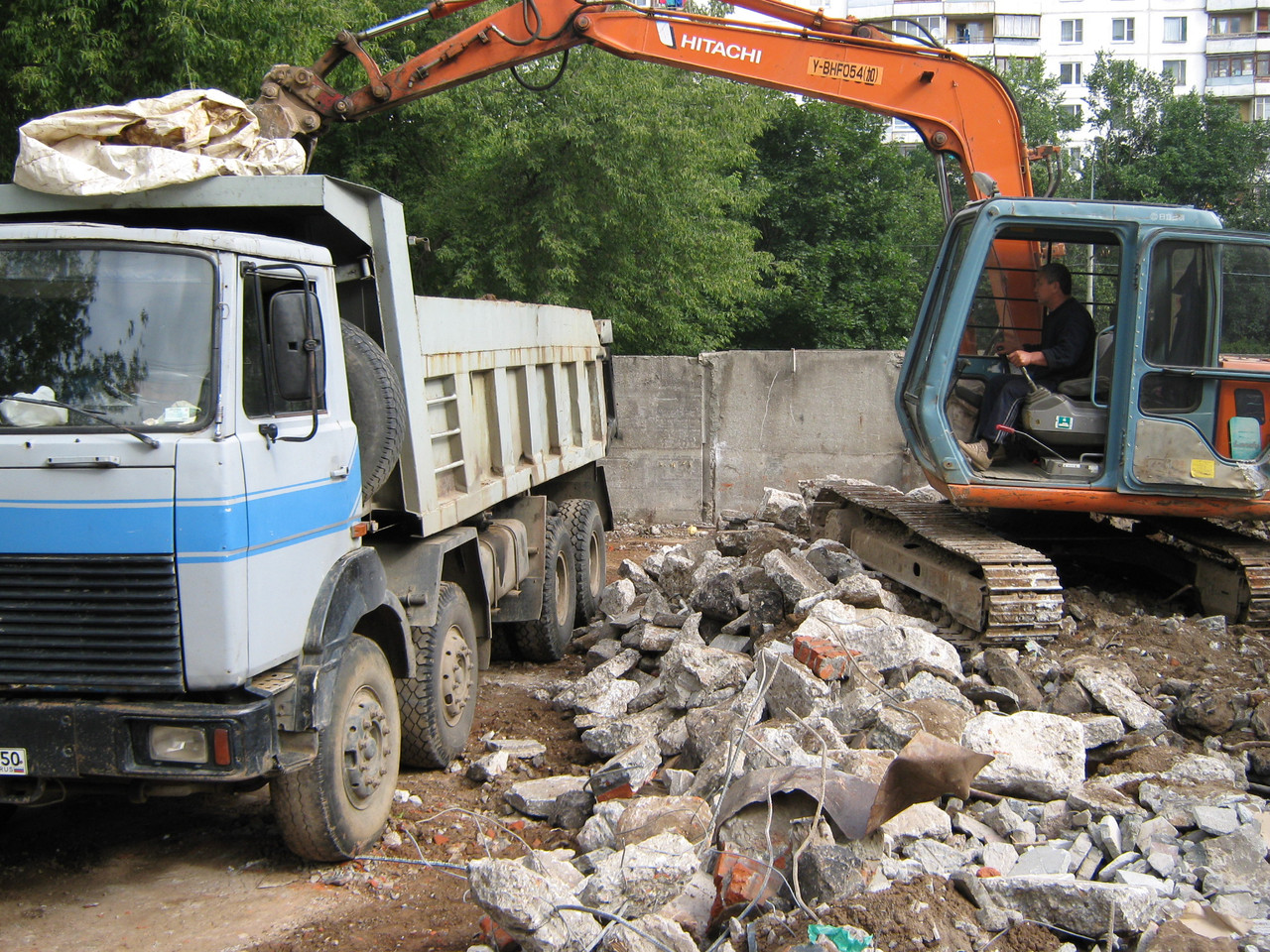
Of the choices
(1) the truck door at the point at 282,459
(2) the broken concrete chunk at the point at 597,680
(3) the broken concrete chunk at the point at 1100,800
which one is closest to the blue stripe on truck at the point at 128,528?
(1) the truck door at the point at 282,459

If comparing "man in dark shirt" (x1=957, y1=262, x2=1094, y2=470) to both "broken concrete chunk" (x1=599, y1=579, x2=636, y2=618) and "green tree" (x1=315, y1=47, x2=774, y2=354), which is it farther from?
"green tree" (x1=315, y1=47, x2=774, y2=354)

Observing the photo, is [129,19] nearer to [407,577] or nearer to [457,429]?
[457,429]

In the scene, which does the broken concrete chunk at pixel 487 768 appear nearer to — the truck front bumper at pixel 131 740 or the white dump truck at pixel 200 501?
the white dump truck at pixel 200 501

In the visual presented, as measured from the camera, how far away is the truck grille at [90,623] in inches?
145

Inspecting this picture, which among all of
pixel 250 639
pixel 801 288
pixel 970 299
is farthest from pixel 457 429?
pixel 801 288

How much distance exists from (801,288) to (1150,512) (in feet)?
62.8

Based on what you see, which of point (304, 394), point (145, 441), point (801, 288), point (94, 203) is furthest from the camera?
point (801, 288)

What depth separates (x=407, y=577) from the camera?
523cm

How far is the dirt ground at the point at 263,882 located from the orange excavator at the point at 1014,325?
3.81ft

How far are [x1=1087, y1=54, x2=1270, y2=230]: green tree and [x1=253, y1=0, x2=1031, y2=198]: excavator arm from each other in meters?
34.8

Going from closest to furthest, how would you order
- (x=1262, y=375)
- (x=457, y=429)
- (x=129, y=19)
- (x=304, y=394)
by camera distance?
(x=304, y=394) → (x=457, y=429) → (x=1262, y=375) → (x=129, y=19)

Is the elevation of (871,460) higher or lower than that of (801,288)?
lower

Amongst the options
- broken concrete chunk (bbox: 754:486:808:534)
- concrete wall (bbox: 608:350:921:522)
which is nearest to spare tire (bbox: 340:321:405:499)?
broken concrete chunk (bbox: 754:486:808:534)

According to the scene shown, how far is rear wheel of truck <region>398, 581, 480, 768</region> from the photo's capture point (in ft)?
17.5
